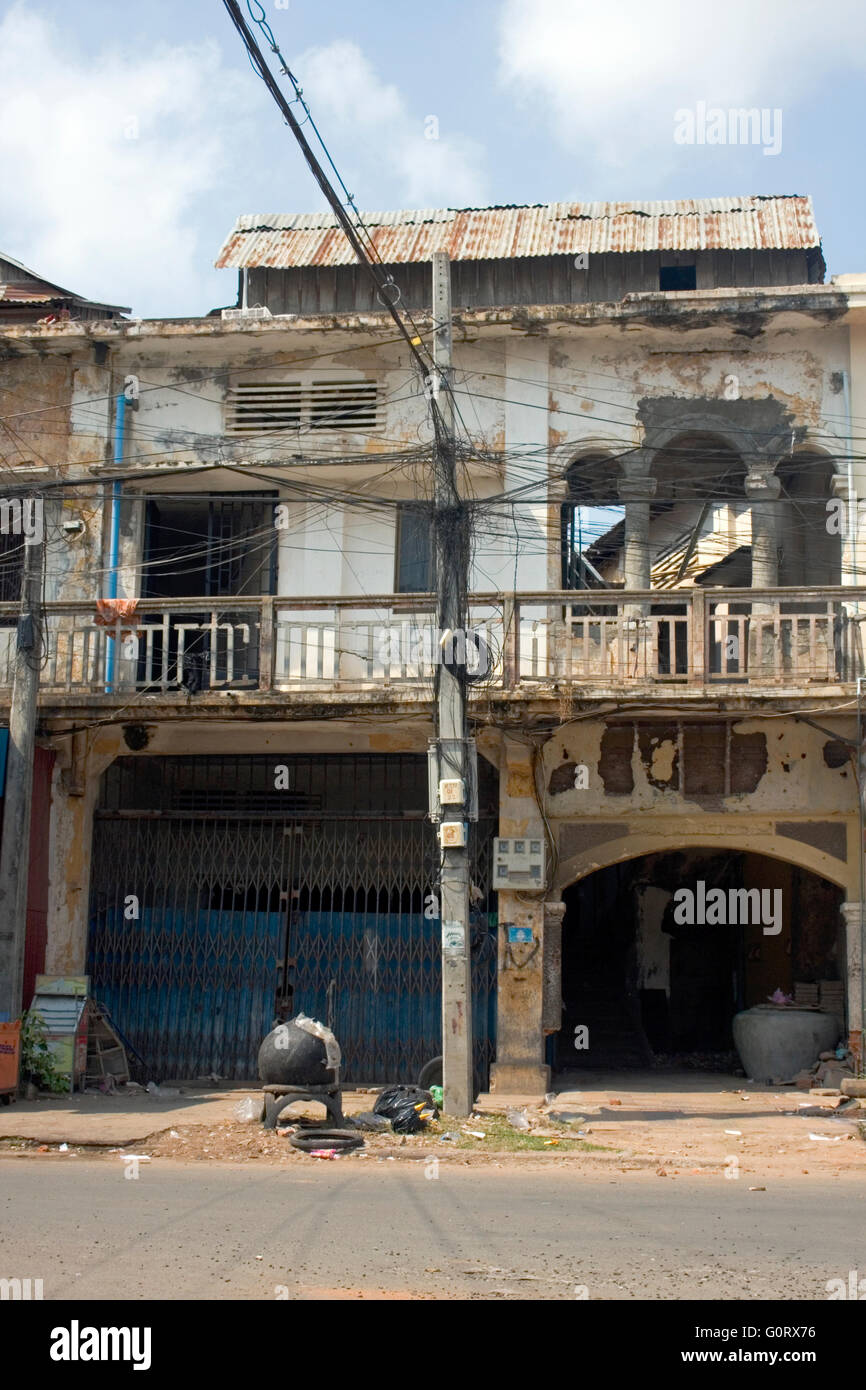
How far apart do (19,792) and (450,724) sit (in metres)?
4.40

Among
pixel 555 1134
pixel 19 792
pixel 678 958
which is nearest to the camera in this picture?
pixel 555 1134

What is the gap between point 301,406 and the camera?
16828mm

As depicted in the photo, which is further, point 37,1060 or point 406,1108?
point 37,1060

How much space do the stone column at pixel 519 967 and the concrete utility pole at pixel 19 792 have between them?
4.85 meters

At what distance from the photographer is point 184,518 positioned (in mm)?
18000

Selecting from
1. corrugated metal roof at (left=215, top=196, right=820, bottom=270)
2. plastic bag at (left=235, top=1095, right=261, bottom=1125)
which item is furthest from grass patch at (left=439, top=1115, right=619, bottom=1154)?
corrugated metal roof at (left=215, top=196, right=820, bottom=270)

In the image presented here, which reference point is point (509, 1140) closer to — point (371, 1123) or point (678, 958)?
point (371, 1123)

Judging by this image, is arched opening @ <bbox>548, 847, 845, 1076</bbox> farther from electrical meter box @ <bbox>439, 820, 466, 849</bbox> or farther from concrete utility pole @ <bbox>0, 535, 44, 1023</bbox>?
concrete utility pole @ <bbox>0, 535, 44, 1023</bbox>

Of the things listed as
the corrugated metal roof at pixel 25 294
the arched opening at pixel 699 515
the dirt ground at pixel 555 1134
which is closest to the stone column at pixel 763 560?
the arched opening at pixel 699 515

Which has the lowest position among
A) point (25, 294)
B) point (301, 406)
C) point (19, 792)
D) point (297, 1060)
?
point (297, 1060)

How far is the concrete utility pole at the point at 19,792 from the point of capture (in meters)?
13.7

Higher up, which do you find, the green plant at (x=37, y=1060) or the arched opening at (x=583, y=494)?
the arched opening at (x=583, y=494)

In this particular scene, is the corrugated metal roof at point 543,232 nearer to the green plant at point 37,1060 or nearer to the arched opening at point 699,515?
the arched opening at point 699,515

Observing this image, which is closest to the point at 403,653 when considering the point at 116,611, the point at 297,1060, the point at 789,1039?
the point at 116,611
